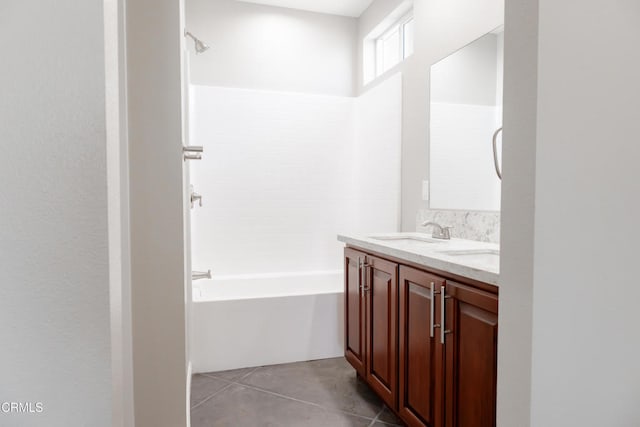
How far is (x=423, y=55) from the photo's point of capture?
101 inches

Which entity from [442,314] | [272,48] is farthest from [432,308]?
[272,48]

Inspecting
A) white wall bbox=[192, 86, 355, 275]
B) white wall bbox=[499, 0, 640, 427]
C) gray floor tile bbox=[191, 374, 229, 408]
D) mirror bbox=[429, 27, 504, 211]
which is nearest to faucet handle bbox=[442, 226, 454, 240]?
mirror bbox=[429, 27, 504, 211]

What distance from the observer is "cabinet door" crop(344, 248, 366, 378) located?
223cm

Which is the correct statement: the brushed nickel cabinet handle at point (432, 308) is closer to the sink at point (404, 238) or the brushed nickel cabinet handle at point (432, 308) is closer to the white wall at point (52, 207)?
the sink at point (404, 238)

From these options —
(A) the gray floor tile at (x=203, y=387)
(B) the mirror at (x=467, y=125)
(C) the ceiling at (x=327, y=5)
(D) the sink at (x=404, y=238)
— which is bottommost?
(A) the gray floor tile at (x=203, y=387)

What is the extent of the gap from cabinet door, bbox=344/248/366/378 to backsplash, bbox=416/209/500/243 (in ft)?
1.93

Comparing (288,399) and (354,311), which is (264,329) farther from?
(354,311)

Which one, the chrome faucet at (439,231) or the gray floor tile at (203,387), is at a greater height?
the chrome faucet at (439,231)

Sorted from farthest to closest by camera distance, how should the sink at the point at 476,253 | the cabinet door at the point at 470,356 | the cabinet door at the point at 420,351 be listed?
the sink at the point at 476,253, the cabinet door at the point at 420,351, the cabinet door at the point at 470,356

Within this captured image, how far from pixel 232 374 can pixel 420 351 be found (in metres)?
1.45

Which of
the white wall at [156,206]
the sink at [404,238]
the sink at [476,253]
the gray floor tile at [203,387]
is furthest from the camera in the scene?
the sink at [404,238]

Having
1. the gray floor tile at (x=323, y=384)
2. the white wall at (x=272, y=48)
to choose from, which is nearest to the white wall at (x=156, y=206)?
the gray floor tile at (x=323, y=384)

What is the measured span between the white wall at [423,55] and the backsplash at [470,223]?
0.59 feet

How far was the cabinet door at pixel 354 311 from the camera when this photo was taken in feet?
7.32
